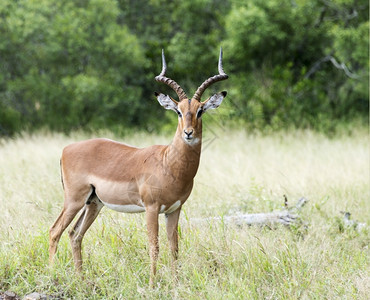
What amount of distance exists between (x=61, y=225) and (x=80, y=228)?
20cm

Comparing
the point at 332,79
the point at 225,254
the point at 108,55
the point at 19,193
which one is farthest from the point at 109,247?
the point at 332,79

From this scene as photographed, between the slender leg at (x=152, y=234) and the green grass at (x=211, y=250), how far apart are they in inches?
3.5

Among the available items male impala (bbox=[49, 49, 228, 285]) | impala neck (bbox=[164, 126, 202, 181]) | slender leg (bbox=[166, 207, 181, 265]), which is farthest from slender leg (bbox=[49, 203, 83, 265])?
impala neck (bbox=[164, 126, 202, 181])

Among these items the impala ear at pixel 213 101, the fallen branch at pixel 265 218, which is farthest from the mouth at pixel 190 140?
the fallen branch at pixel 265 218

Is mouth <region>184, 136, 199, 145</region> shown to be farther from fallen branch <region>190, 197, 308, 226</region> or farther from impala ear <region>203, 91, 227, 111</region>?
fallen branch <region>190, 197, 308, 226</region>

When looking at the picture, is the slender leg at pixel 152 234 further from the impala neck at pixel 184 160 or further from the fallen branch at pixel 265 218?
the fallen branch at pixel 265 218

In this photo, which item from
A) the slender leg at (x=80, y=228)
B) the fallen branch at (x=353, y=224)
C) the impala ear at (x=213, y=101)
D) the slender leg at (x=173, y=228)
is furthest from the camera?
the fallen branch at (x=353, y=224)

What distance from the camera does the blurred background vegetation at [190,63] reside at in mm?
16250

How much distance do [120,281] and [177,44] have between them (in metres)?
14.5

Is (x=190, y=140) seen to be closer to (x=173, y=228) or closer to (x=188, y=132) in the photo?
(x=188, y=132)

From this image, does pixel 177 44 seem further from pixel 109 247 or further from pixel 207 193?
pixel 109 247

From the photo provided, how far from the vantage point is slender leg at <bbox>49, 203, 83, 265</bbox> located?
520 cm

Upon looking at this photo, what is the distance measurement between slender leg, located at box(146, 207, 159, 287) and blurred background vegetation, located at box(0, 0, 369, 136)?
1033 centimetres

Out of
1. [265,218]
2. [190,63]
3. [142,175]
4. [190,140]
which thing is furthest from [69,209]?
[190,63]
